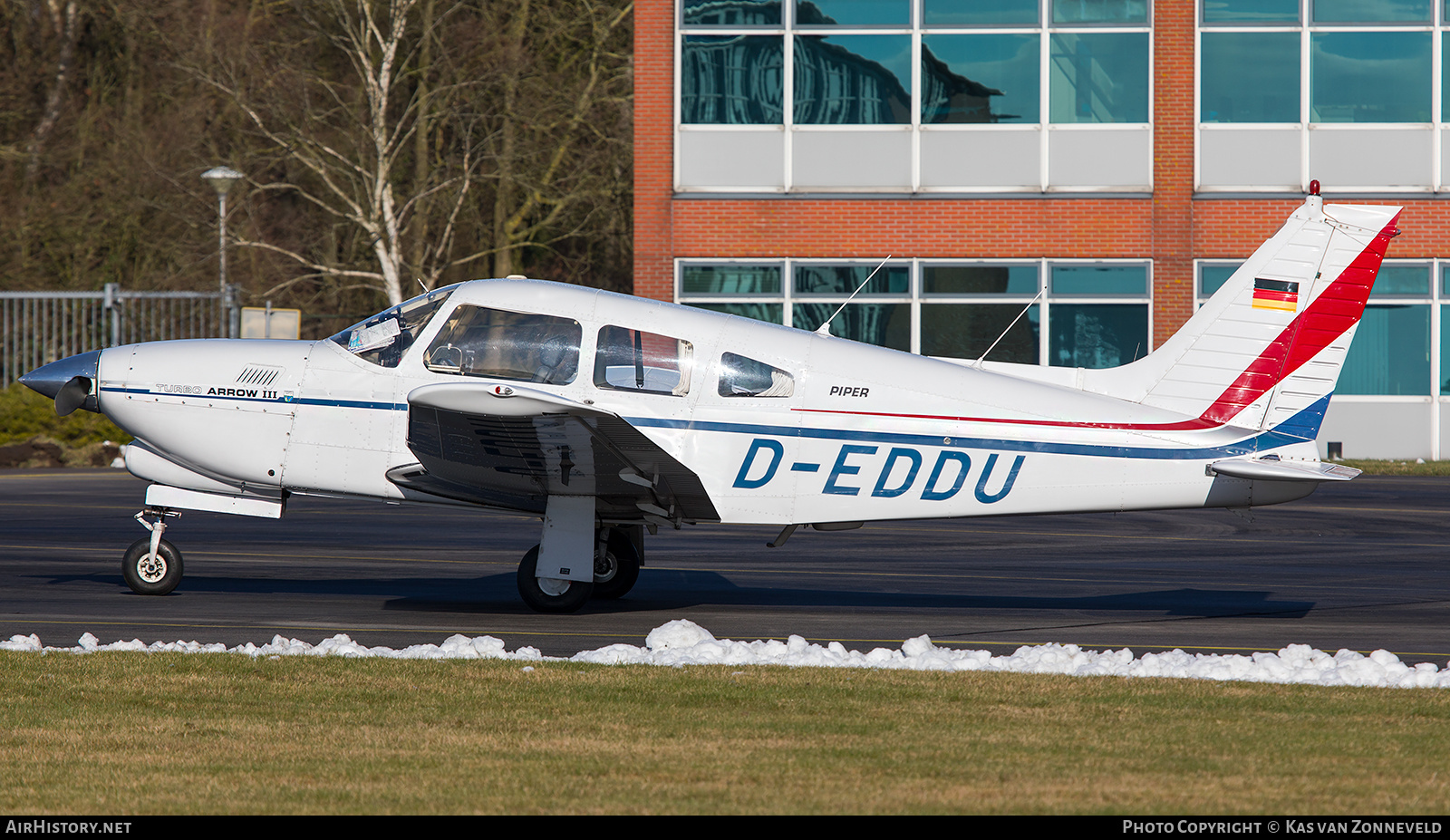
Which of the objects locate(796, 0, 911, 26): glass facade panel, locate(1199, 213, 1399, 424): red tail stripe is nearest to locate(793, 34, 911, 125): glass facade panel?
locate(796, 0, 911, 26): glass facade panel

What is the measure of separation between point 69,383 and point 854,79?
61.7 ft

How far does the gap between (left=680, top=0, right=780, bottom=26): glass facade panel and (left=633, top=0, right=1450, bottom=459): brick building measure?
4 centimetres

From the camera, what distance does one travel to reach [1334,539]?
1639 cm

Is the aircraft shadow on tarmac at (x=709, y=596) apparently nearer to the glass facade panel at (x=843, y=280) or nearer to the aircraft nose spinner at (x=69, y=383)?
the aircraft nose spinner at (x=69, y=383)

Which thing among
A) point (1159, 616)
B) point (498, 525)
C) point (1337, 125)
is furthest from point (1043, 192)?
point (1159, 616)

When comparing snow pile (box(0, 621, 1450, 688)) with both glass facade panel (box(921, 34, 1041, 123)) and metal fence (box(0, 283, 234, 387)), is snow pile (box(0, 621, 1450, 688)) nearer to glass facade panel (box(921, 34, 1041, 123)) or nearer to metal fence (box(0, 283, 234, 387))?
metal fence (box(0, 283, 234, 387))

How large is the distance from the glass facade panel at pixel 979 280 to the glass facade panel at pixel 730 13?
18.1ft

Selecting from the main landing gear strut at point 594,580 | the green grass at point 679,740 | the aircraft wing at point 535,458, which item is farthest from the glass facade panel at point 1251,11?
the green grass at point 679,740

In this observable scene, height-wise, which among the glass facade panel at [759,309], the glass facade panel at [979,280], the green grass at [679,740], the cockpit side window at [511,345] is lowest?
the green grass at [679,740]

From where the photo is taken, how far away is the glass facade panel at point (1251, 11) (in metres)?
27.1

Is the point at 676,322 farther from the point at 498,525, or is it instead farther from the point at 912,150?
the point at 912,150

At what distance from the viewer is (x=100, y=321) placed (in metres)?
29.7

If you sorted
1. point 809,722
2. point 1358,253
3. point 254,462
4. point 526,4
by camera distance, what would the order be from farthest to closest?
point 526,4 < point 254,462 < point 1358,253 < point 809,722

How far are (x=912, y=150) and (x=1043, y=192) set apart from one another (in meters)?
2.49
